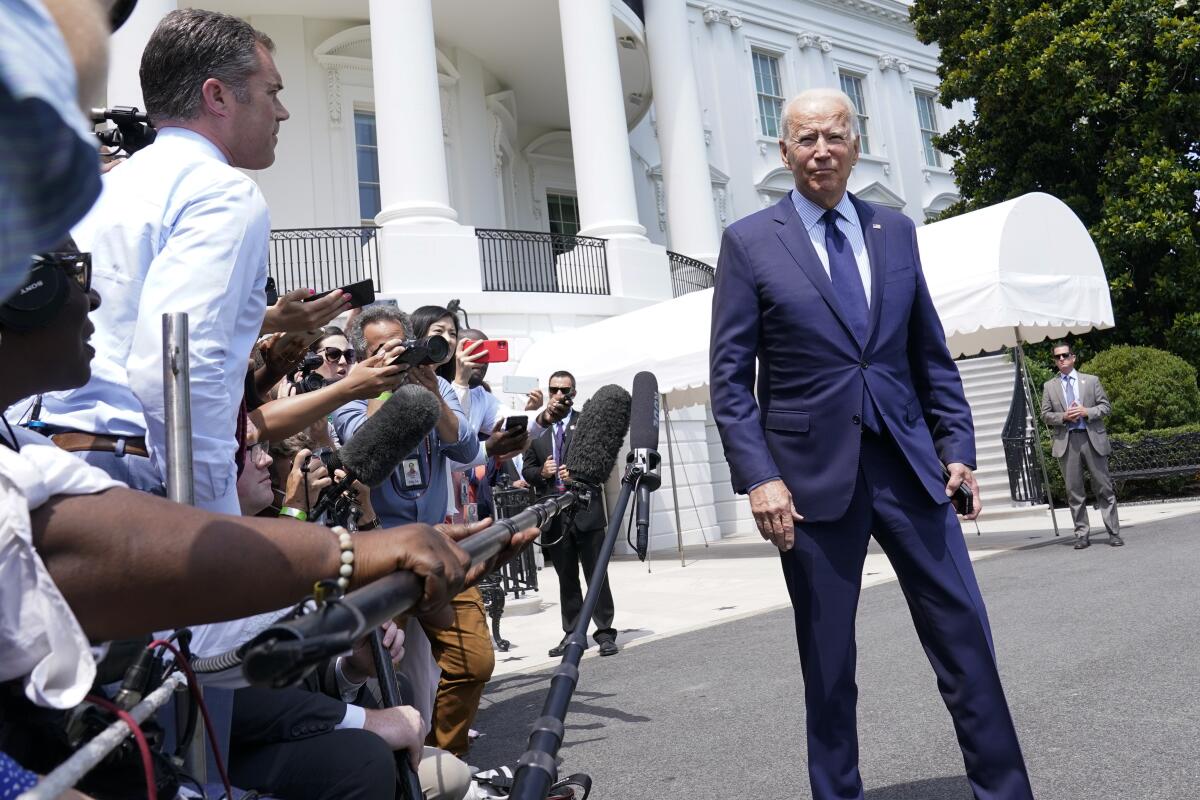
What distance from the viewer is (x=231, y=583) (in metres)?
1.24

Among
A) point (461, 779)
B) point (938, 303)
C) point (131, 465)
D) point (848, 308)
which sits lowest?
point (461, 779)

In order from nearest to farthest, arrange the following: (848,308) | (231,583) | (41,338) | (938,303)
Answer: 1. (231,583)
2. (41,338)
3. (848,308)
4. (938,303)

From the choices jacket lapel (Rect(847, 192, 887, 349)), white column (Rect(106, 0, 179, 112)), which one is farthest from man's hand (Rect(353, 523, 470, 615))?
white column (Rect(106, 0, 179, 112))

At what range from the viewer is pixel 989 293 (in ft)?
32.6

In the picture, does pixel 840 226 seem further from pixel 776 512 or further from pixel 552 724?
pixel 552 724

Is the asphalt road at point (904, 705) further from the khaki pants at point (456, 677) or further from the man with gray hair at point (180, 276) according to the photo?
the man with gray hair at point (180, 276)

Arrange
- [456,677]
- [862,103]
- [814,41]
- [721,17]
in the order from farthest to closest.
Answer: [862,103] < [814,41] < [721,17] < [456,677]

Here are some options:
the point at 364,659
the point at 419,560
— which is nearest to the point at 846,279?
the point at 364,659

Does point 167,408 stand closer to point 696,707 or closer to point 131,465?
point 131,465

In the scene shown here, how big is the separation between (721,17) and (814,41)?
3418mm

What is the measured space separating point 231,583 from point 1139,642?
5.28 metres

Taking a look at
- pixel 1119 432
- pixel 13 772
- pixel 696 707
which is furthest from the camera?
pixel 1119 432

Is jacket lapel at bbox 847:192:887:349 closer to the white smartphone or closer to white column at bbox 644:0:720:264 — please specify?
the white smartphone

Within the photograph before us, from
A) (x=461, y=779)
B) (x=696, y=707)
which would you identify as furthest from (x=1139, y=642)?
(x=461, y=779)
